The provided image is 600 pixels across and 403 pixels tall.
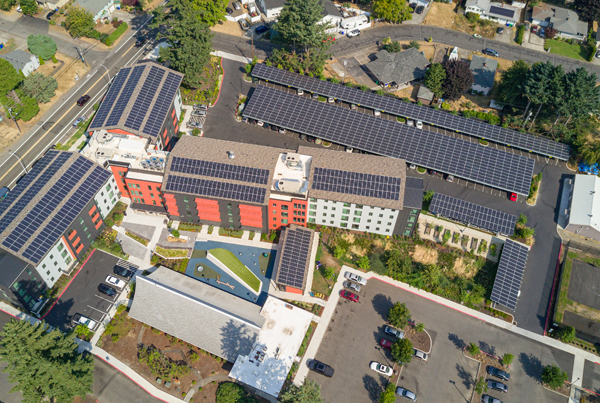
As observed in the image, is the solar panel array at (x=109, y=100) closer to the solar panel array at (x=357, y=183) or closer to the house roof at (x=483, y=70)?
the solar panel array at (x=357, y=183)

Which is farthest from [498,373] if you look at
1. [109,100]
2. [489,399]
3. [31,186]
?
[109,100]

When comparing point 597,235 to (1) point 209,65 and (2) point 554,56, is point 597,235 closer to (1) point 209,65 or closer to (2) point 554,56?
(2) point 554,56

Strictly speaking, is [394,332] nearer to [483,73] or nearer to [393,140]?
[393,140]

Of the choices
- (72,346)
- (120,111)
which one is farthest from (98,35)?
(72,346)

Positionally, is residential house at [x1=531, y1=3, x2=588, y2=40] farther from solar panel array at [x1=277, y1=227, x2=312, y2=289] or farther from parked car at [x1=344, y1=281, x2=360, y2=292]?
parked car at [x1=344, y1=281, x2=360, y2=292]

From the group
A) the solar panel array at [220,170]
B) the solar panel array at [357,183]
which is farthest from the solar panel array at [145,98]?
the solar panel array at [357,183]

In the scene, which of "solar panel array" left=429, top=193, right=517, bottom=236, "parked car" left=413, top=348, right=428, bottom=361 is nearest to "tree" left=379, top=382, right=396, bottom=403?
"parked car" left=413, top=348, right=428, bottom=361
